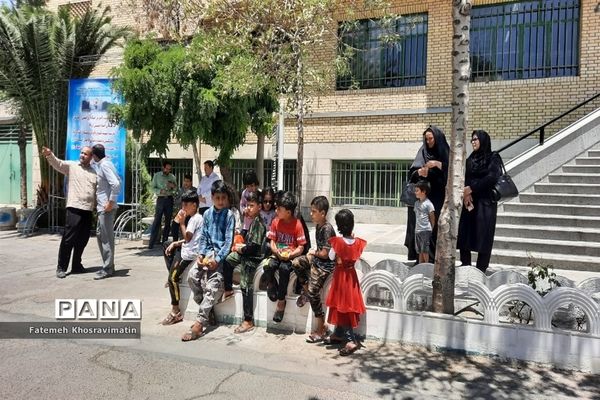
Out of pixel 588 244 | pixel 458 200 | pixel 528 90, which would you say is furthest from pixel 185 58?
pixel 528 90

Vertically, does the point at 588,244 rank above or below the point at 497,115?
below

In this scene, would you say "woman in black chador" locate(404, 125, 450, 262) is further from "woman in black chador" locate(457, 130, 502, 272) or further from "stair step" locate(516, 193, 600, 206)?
"stair step" locate(516, 193, 600, 206)

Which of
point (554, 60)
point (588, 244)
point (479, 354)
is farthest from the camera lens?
point (554, 60)

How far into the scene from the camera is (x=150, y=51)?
29.3ft

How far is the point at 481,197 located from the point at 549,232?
2649 millimetres

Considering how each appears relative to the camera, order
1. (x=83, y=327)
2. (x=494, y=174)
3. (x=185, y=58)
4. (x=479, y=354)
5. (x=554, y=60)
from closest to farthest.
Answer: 1. (x=479, y=354)
2. (x=83, y=327)
3. (x=494, y=174)
4. (x=185, y=58)
5. (x=554, y=60)

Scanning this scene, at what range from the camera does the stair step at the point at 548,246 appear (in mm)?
7234

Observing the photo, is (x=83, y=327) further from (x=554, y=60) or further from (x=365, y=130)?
(x=554, y=60)

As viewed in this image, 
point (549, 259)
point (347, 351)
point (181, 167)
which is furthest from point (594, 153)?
point (181, 167)

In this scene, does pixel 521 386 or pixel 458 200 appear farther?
Result: pixel 458 200

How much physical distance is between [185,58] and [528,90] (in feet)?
26.7

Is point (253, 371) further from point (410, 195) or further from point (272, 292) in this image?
point (410, 195)

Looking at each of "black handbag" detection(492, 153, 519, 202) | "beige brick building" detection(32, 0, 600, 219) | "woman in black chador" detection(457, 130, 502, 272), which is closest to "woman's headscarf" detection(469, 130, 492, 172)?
"woman in black chador" detection(457, 130, 502, 272)

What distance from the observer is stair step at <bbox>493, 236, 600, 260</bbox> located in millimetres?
7234
